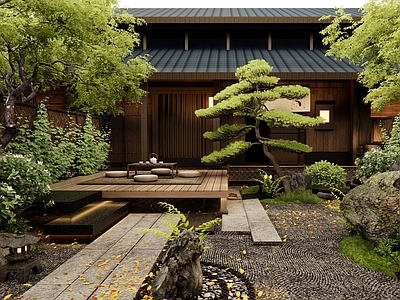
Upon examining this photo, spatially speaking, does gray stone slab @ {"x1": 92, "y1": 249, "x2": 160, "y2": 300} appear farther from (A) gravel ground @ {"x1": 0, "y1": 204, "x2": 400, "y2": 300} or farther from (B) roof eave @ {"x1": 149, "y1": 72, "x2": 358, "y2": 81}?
(B) roof eave @ {"x1": 149, "y1": 72, "x2": 358, "y2": 81}

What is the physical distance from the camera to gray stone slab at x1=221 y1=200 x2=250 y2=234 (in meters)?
5.54

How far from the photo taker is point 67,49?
24.1 feet

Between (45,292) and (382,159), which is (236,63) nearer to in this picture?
(382,159)

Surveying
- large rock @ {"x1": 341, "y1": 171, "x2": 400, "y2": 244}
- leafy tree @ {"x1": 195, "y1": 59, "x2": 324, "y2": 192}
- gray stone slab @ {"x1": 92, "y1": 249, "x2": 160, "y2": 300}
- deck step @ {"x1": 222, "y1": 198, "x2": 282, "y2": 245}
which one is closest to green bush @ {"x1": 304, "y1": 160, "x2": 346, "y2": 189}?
leafy tree @ {"x1": 195, "y1": 59, "x2": 324, "y2": 192}

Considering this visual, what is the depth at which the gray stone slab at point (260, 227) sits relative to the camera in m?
4.91

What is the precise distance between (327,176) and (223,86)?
4.83 metres

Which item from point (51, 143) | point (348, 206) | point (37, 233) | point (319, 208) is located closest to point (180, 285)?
point (348, 206)

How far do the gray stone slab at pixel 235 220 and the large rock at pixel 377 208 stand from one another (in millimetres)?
1632

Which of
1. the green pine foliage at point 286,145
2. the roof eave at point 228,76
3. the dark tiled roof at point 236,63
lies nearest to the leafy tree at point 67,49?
the roof eave at point 228,76

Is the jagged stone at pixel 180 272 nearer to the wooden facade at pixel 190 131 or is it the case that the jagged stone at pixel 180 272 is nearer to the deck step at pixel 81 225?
the deck step at pixel 81 225

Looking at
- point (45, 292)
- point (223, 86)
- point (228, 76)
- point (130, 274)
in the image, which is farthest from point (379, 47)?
point (45, 292)

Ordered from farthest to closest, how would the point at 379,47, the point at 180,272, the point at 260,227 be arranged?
the point at 379,47 → the point at 260,227 → the point at 180,272

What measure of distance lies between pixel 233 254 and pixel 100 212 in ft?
8.29

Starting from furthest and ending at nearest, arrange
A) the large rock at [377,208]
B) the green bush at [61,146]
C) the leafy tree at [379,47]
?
the leafy tree at [379,47]
the green bush at [61,146]
the large rock at [377,208]
